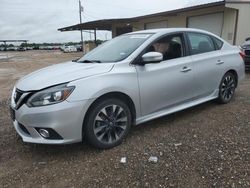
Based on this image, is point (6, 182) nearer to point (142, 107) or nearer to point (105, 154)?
point (105, 154)

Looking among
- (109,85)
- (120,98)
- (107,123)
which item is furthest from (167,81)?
(107,123)

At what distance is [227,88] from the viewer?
514 cm

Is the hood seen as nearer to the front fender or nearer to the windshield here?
the front fender

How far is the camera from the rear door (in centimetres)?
A: 436

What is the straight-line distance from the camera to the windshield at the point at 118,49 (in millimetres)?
3749

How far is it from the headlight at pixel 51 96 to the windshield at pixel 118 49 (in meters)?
0.97

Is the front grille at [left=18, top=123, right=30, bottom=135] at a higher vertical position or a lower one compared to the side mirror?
lower

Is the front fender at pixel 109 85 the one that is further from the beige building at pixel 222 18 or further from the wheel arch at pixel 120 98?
the beige building at pixel 222 18

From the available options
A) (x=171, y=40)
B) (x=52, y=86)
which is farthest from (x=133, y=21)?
(x=52, y=86)

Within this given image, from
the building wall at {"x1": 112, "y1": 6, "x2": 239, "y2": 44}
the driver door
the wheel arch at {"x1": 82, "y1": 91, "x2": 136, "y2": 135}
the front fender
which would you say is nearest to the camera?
the front fender

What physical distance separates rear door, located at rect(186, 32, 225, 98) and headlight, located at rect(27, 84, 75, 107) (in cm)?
232

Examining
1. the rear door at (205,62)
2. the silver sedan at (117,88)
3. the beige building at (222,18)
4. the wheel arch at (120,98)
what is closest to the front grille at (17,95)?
the silver sedan at (117,88)

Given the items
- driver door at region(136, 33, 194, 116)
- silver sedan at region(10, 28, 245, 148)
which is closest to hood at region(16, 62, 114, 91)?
silver sedan at region(10, 28, 245, 148)

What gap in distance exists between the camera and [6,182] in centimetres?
275
